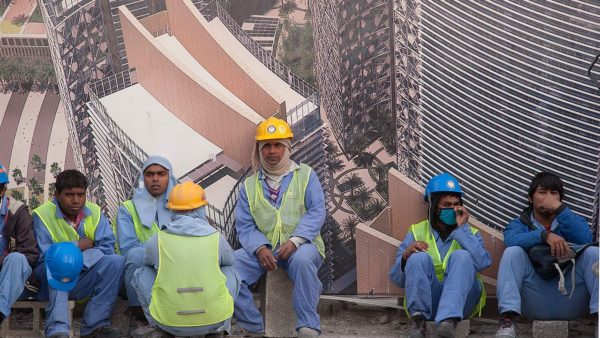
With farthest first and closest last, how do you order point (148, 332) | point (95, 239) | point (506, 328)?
1. point (95, 239)
2. point (148, 332)
3. point (506, 328)

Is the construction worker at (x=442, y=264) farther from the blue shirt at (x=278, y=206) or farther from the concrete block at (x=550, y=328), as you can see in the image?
the blue shirt at (x=278, y=206)

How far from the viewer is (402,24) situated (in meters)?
8.68

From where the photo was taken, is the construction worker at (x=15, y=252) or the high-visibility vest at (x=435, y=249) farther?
the high-visibility vest at (x=435, y=249)

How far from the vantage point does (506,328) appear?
7715 mm

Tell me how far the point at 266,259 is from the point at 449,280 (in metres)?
1.21

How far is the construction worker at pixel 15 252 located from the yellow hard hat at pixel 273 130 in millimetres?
1644

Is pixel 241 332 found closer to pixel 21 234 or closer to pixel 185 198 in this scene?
pixel 185 198

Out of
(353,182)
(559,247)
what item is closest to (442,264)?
(559,247)

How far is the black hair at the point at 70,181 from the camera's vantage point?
8.04m

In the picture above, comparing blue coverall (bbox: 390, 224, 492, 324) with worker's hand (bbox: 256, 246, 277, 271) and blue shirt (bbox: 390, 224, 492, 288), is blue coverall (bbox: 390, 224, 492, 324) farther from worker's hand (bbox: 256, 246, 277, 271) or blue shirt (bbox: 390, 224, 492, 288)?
worker's hand (bbox: 256, 246, 277, 271)

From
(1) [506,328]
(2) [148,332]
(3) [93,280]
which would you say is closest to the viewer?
(1) [506,328]

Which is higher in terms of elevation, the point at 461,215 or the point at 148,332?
the point at 461,215

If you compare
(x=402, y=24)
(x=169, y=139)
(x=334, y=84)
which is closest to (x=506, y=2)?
(x=402, y=24)

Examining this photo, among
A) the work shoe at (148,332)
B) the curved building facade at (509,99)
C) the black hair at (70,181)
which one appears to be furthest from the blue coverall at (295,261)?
the black hair at (70,181)
